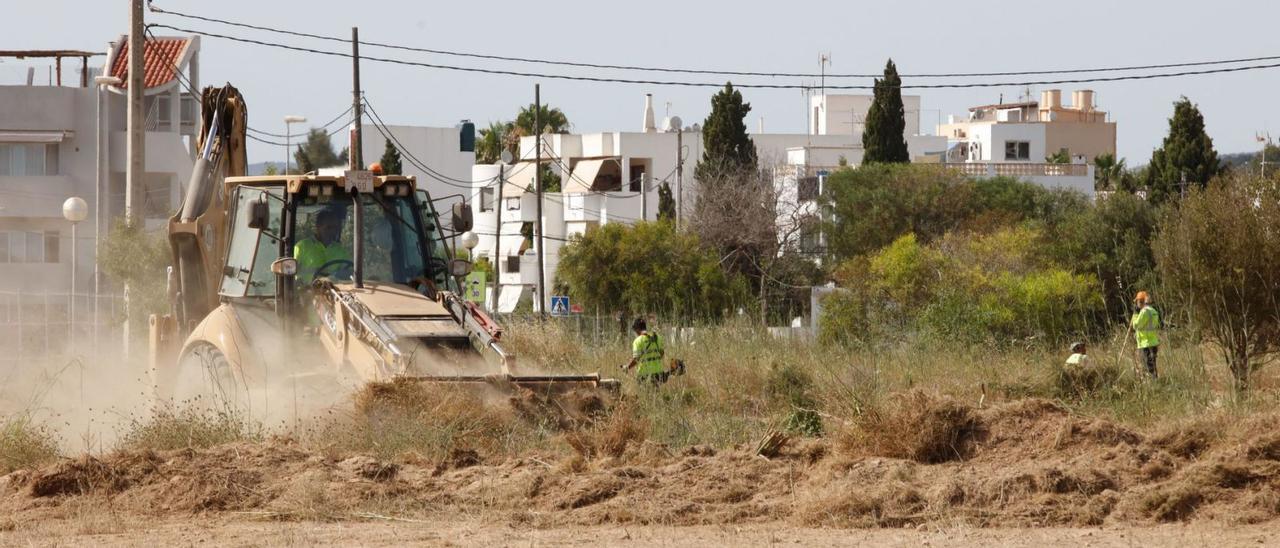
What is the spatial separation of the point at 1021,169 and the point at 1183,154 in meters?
6.17

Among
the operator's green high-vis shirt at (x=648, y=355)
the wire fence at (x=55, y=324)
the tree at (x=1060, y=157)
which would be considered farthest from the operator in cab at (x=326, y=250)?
the tree at (x=1060, y=157)

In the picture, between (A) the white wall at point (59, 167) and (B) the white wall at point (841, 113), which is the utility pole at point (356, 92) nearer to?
(A) the white wall at point (59, 167)

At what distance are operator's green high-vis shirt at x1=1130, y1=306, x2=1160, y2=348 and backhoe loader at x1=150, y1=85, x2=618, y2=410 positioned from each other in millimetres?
9309

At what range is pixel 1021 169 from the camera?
62.8 m

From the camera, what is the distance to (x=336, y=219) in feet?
49.7

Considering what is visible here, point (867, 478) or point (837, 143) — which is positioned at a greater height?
point (837, 143)

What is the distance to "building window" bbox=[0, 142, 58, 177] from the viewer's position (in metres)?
47.6

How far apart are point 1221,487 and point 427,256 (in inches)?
298

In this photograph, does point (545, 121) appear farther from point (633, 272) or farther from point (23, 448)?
point (23, 448)

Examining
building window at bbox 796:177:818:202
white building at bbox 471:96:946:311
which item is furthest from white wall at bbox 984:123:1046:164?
building window at bbox 796:177:818:202

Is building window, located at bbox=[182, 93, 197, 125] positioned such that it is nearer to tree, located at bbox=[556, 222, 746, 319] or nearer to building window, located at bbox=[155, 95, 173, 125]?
building window, located at bbox=[155, 95, 173, 125]

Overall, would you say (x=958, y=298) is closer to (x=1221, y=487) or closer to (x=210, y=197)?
(x=210, y=197)

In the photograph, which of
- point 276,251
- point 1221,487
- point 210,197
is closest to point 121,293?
point 210,197

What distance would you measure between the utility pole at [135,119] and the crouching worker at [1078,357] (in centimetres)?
1448
